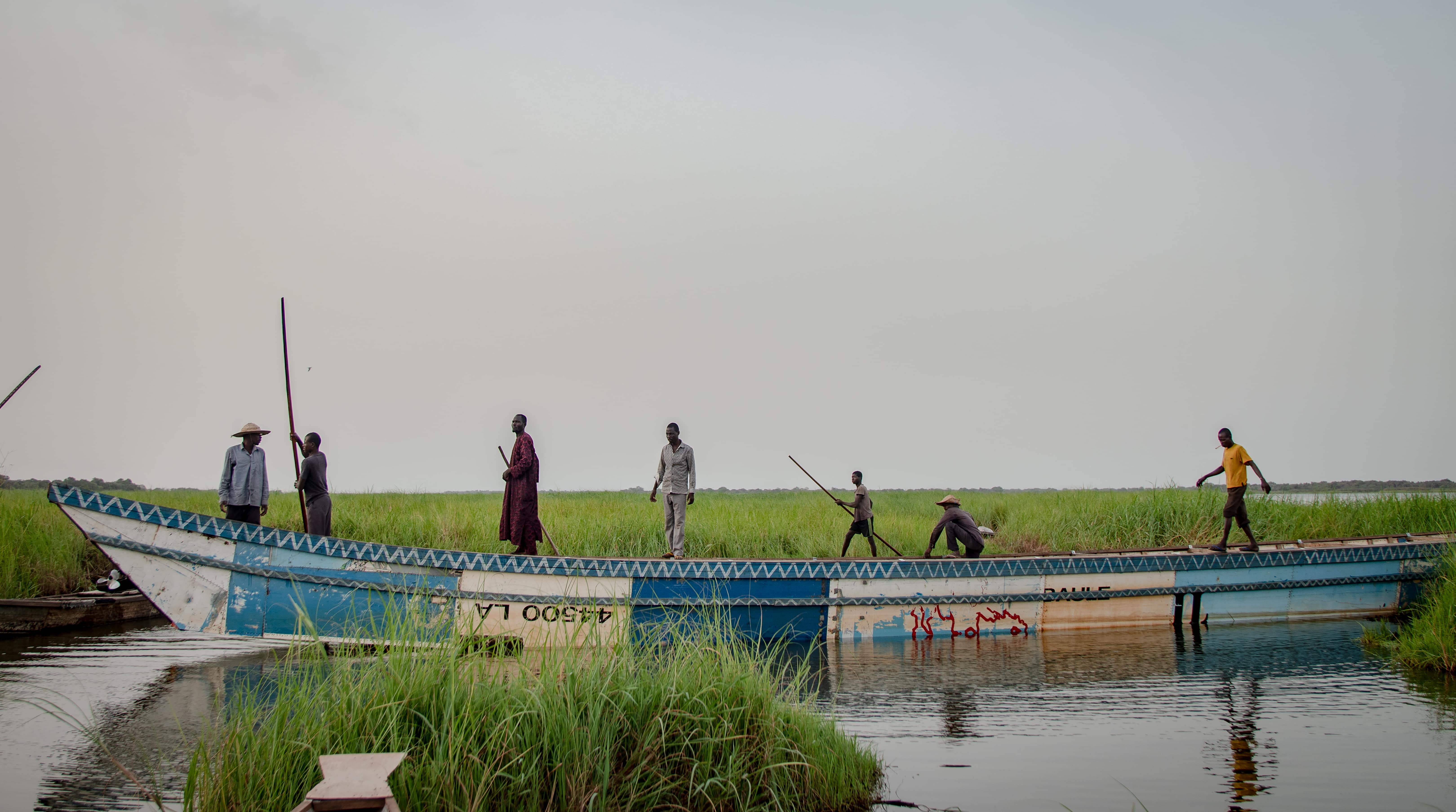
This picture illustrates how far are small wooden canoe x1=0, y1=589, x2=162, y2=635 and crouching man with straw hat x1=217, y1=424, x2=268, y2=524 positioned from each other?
1191 mm

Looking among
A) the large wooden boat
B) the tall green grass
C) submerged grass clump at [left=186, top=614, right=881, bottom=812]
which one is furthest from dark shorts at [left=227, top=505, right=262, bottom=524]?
submerged grass clump at [left=186, top=614, right=881, bottom=812]

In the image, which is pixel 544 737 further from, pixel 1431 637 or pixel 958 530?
pixel 1431 637

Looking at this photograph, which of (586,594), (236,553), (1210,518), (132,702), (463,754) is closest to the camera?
(463,754)

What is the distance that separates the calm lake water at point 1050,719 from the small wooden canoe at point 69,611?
204 mm

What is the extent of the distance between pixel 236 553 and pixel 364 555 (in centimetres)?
112

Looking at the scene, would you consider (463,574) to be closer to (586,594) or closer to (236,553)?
(586,594)

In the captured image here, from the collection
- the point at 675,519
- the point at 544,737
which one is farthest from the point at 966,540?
the point at 544,737

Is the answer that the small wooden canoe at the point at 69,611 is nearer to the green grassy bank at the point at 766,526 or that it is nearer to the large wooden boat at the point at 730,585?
the green grassy bank at the point at 766,526

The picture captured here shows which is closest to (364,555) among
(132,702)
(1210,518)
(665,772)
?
(132,702)

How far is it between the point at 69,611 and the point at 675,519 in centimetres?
696

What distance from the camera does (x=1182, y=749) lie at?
6023mm

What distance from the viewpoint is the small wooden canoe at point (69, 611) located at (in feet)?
32.4

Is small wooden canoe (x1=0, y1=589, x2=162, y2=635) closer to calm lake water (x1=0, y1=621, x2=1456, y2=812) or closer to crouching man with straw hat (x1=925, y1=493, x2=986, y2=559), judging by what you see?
calm lake water (x1=0, y1=621, x2=1456, y2=812)

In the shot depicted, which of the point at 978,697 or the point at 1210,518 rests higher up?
the point at 1210,518
